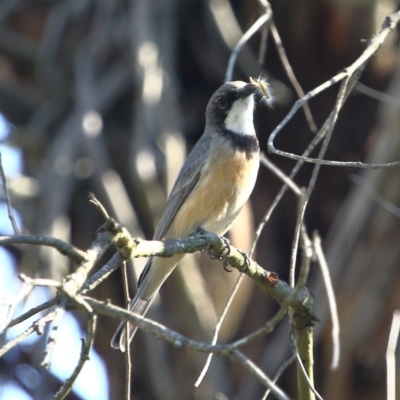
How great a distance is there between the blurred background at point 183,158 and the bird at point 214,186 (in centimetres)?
97

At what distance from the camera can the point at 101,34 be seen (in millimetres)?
7465

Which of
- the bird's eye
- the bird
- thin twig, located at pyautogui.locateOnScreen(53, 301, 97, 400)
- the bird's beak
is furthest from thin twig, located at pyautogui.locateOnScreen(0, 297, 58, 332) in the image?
the bird's eye

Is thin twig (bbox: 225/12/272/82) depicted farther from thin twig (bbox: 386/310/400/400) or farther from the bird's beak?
thin twig (bbox: 386/310/400/400)

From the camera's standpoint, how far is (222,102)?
582cm

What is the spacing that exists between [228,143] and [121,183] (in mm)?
1690

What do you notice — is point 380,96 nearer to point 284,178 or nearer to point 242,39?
point 242,39

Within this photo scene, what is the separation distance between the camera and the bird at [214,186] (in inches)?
208

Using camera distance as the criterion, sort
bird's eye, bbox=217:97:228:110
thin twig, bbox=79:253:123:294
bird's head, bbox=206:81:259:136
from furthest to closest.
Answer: bird's eye, bbox=217:97:228:110 < bird's head, bbox=206:81:259:136 < thin twig, bbox=79:253:123:294

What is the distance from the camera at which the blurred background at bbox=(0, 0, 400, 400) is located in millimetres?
6680

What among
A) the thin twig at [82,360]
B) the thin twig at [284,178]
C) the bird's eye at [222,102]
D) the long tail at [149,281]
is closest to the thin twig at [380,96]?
the bird's eye at [222,102]

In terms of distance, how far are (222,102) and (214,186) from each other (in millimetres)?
847

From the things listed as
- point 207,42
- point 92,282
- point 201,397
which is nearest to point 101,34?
point 207,42

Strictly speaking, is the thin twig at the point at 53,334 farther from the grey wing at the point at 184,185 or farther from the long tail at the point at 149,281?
the grey wing at the point at 184,185

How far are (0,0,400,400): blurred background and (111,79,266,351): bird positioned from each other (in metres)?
0.97
